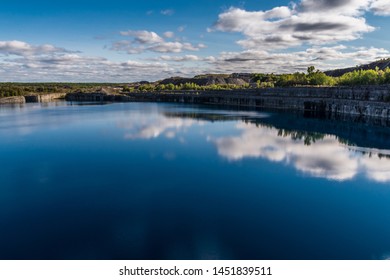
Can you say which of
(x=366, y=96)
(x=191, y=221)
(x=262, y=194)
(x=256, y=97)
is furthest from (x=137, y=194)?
(x=256, y=97)

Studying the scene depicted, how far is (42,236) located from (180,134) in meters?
28.5

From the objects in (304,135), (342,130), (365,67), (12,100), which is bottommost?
(304,135)

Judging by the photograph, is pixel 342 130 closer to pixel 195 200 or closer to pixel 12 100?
pixel 195 200

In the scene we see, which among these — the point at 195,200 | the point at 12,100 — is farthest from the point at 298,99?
the point at 12,100

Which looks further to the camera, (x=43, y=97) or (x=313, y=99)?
(x=43, y=97)

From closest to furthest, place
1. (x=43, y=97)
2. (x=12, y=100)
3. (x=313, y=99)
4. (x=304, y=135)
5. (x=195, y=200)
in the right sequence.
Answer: (x=195, y=200) < (x=304, y=135) < (x=313, y=99) < (x=12, y=100) < (x=43, y=97)

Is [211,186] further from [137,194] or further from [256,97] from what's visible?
[256,97]

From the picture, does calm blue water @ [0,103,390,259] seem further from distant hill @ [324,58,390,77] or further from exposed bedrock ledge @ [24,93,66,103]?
distant hill @ [324,58,390,77]

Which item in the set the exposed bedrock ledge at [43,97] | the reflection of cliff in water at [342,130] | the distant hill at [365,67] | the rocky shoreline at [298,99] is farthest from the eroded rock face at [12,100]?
the distant hill at [365,67]

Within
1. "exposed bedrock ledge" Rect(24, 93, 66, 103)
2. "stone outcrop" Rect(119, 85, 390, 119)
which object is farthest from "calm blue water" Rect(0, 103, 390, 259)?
"exposed bedrock ledge" Rect(24, 93, 66, 103)

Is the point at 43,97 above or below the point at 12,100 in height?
above

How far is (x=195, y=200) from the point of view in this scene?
17.0 meters

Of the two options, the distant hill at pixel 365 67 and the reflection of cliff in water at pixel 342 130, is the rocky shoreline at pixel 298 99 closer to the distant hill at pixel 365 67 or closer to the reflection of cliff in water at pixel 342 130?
the reflection of cliff in water at pixel 342 130

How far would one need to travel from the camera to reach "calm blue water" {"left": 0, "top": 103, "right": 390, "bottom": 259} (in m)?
12.1
